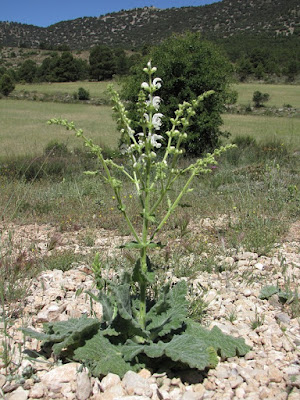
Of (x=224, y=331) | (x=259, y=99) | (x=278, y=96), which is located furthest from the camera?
(x=278, y=96)

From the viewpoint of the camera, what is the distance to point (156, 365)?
7.41ft

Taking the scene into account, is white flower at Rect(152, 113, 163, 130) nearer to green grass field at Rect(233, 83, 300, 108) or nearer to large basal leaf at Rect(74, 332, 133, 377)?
large basal leaf at Rect(74, 332, 133, 377)

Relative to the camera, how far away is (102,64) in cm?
4919

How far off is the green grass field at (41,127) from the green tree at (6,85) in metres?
4.56

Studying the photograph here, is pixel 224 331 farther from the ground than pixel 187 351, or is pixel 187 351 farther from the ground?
pixel 187 351

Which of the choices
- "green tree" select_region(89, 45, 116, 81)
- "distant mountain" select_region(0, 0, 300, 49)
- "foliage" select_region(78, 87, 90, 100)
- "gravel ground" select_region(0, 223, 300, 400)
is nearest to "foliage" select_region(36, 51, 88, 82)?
"green tree" select_region(89, 45, 116, 81)

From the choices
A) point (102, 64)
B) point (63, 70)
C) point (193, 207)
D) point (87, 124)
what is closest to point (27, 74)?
point (63, 70)

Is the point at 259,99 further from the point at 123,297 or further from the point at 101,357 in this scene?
the point at 101,357

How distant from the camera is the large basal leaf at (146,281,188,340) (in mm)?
2229

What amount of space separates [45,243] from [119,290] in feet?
7.99

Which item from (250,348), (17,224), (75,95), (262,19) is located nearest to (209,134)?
(17,224)

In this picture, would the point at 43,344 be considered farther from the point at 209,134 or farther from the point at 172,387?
the point at 209,134

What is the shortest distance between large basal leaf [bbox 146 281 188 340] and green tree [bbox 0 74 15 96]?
135 ft

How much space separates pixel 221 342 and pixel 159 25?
10116 cm
